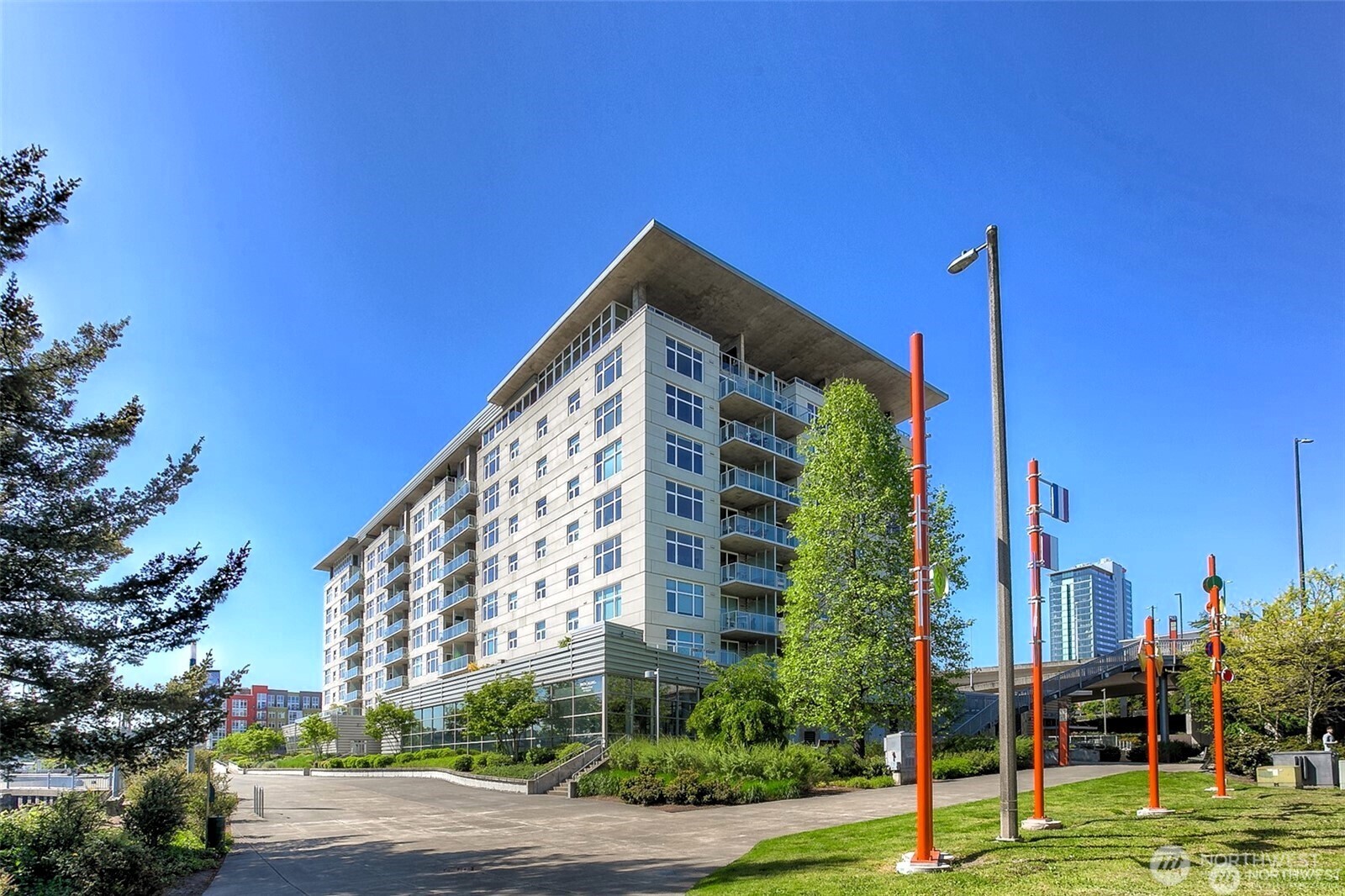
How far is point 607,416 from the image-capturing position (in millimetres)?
46875

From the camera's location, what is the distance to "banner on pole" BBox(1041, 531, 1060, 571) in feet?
45.6

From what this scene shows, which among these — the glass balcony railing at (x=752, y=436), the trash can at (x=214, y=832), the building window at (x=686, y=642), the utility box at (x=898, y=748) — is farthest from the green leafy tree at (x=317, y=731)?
the utility box at (x=898, y=748)

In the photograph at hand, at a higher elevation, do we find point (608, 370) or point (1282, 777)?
point (608, 370)

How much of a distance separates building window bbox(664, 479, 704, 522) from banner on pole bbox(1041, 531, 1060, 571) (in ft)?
100

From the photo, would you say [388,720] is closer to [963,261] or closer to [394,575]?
[394,575]

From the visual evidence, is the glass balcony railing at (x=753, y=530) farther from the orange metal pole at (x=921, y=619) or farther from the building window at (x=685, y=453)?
the orange metal pole at (x=921, y=619)

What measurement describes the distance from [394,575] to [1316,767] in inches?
2862

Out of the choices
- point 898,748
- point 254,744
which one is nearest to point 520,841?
point 898,748

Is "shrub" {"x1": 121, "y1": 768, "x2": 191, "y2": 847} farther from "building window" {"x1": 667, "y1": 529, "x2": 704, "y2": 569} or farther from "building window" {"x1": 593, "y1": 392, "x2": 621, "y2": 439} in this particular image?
"building window" {"x1": 593, "y1": 392, "x2": 621, "y2": 439}

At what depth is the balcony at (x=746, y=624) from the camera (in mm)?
45281

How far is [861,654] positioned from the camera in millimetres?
33188

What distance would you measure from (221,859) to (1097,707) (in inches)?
3285

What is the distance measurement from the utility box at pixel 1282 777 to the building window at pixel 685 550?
26.8 m

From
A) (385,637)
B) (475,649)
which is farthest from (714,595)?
(385,637)
